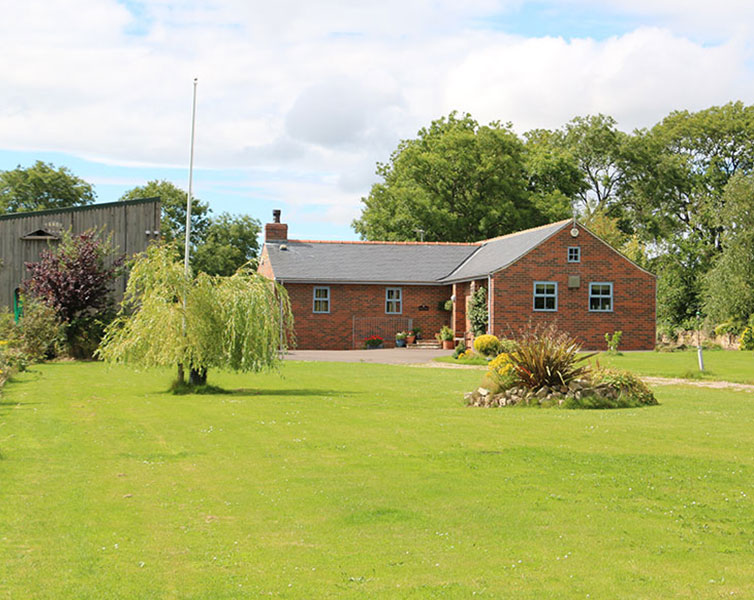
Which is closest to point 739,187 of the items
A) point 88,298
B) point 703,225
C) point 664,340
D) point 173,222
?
point 664,340

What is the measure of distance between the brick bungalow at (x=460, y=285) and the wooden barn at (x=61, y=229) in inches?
286

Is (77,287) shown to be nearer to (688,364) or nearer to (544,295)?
(544,295)

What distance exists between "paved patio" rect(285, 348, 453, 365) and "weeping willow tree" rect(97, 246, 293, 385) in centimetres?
1209

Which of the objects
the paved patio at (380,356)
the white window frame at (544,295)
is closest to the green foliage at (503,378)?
the paved patio at (380,356)

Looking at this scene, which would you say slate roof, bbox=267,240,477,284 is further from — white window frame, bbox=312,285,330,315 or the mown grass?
the mown grass

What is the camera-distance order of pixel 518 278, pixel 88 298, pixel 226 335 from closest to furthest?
1. pixel 226 335
2. pixel 88 298
3. pixel 518 278

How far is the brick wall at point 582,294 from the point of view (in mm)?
36094

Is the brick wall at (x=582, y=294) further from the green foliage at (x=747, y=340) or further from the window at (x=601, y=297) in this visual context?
the green foliage at (x=747, y=340)

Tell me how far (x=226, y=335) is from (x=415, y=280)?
930 inches

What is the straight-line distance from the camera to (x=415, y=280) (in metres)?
40.5

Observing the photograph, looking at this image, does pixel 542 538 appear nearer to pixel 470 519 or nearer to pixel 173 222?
pixel 470 519

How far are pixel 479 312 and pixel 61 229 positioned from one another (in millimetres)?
17336

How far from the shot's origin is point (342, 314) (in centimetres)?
3978

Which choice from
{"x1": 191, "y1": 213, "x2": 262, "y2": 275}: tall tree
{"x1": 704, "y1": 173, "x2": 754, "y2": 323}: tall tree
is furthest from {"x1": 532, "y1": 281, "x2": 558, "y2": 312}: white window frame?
{"x1": 191, "y1": 213, "x2": 262, "y2": 275}: tall tree
